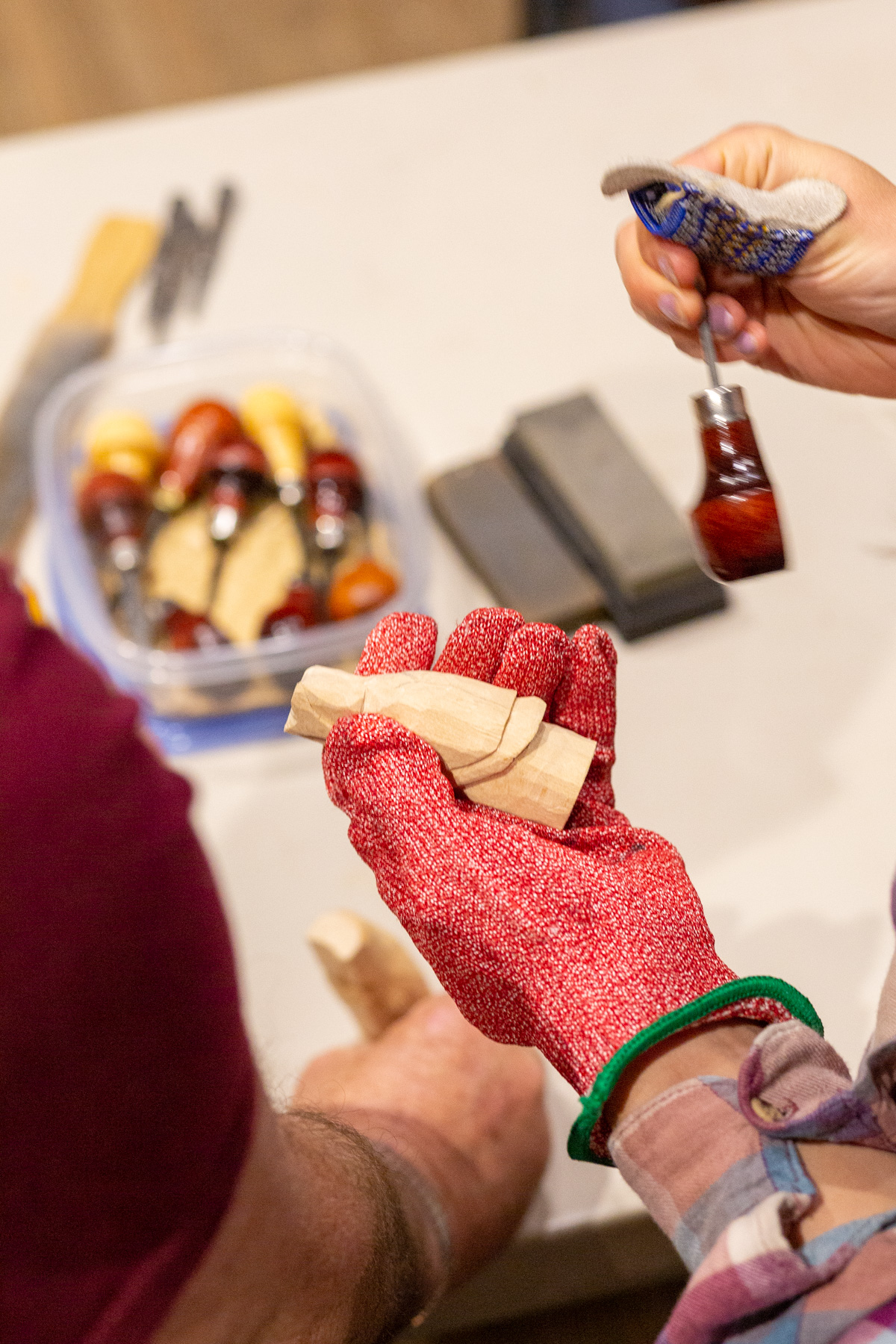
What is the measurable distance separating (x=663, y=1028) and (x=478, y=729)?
0.40 feet

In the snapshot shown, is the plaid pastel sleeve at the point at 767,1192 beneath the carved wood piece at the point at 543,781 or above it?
beneath

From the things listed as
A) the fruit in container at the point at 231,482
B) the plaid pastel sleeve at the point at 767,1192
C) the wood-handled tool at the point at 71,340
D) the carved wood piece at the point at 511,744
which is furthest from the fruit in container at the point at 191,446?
the plaid pastel sleeve at the point at 767,1192

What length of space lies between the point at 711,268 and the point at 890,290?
0.33ft

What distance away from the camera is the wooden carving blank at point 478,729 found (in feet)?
1.39

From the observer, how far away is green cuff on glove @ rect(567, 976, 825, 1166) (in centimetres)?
39

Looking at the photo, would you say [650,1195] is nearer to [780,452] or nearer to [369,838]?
[369,838]

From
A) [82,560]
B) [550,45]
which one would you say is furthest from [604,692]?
[550,45]

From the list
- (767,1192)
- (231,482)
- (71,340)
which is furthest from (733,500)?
(71,340)

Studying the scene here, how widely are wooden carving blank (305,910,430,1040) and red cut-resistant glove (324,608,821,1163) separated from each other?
17 centimetres

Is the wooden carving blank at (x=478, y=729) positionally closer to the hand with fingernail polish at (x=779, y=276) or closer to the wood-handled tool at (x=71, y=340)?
the hand with fingernail polish at (x=779, y=276)

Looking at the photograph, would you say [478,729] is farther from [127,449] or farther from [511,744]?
[127,449]

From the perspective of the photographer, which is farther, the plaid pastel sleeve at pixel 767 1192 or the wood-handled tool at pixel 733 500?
the wood-handled tool at pixel 733 500

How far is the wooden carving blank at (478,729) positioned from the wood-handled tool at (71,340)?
1.56ft

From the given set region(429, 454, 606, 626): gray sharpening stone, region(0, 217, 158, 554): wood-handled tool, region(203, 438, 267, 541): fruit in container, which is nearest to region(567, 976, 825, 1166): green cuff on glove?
region(429, 454, 606, 626): gray sharpening stone
